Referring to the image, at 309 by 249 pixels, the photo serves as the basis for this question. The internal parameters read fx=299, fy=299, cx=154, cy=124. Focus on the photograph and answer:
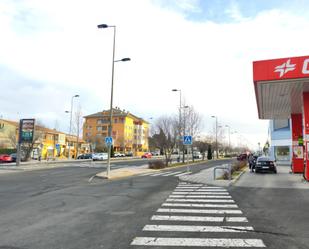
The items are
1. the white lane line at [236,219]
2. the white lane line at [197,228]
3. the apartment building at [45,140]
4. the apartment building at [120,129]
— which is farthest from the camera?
the apartment building at [120,129]

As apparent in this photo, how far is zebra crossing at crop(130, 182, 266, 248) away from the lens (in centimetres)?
578

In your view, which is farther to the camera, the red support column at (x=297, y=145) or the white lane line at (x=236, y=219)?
the red support column at (x=297, y=145)

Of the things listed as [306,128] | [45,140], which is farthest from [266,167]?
[45,140]

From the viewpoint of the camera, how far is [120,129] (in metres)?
109

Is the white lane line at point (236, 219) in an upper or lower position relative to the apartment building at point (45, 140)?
lower


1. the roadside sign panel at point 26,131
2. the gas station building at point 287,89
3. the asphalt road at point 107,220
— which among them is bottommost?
the asphalt road at point 107,220

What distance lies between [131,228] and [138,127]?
112569 mm

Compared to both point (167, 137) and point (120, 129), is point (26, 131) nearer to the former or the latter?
point (167, 137)

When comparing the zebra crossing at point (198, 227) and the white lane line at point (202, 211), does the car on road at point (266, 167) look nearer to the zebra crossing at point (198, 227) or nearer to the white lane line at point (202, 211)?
the zebra crossing at point (198, 227)

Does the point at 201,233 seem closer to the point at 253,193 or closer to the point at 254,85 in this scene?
the point at 253,193

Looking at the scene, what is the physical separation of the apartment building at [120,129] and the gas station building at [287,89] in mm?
78701

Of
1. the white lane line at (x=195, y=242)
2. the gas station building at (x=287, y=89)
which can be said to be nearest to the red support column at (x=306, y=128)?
the gas station building at (x=287, y=89)

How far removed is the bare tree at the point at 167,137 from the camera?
1518 inches

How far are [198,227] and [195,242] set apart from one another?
1.25 metres
